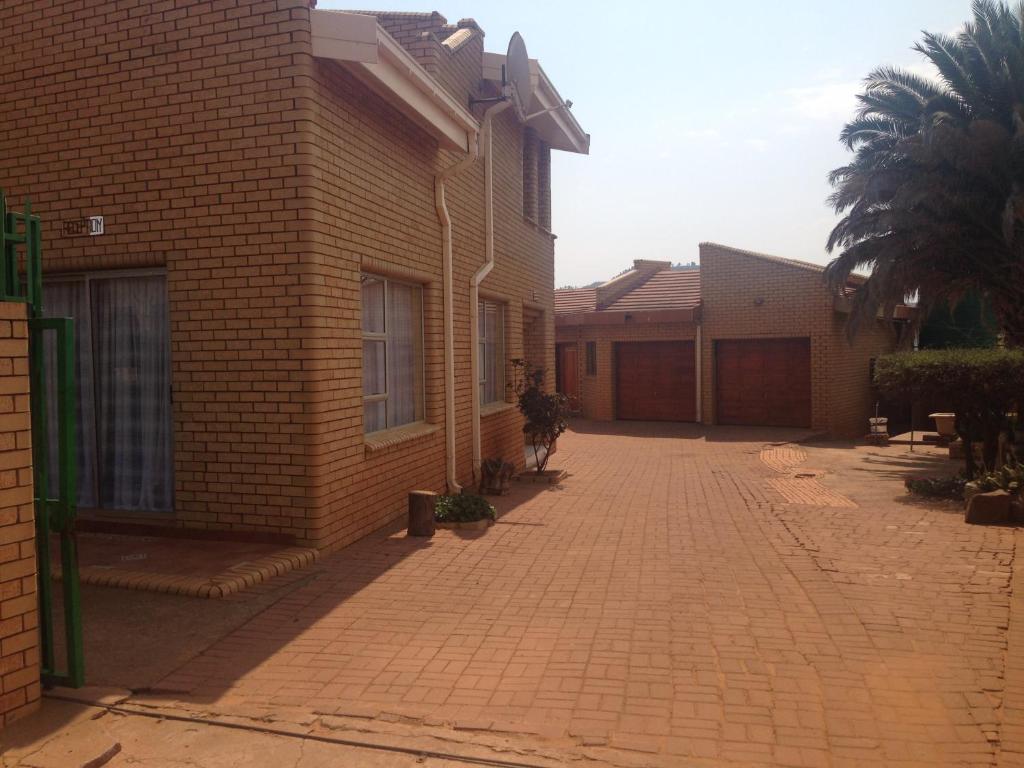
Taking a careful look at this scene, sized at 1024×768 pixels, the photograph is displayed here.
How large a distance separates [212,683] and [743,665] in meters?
2.73

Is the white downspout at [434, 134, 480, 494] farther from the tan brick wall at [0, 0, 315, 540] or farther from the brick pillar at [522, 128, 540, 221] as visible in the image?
the brick pillar at [522, 128, 540, 221]

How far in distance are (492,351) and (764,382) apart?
33.7 feet

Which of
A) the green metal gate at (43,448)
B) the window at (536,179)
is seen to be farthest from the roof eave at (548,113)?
the green metal gate at (43,448)

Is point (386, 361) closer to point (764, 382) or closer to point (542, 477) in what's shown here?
point (542, 477)

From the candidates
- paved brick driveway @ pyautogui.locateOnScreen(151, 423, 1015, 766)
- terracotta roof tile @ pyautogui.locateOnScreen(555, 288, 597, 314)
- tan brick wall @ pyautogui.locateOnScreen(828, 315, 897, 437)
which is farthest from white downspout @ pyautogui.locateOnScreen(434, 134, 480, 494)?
terracotta roof tile @ pyautogui.locateOnScreen(555, 288, 597, 314)

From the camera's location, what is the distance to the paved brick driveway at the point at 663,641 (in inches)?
148

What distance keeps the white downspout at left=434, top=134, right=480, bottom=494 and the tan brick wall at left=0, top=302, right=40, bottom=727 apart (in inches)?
227

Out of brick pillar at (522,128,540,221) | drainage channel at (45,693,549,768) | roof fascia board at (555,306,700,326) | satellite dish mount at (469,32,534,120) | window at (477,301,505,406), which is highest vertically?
satellite dish mount at (469,32,534,120)

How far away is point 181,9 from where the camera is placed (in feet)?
22.2

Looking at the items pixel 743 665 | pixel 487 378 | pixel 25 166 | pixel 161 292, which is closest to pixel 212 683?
pixel 743 665

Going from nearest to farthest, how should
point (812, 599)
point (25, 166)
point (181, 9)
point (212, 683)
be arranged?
1. point (212, 683)
2. point (812, 599)
3. point (181, 9)
4. point (25, 166)

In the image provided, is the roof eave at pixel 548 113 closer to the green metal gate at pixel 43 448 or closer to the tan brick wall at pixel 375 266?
the tan brick wall at pixel 375 266

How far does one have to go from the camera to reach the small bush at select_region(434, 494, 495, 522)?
26.4 ft

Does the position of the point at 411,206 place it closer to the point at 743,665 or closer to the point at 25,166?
the point at 25,166
